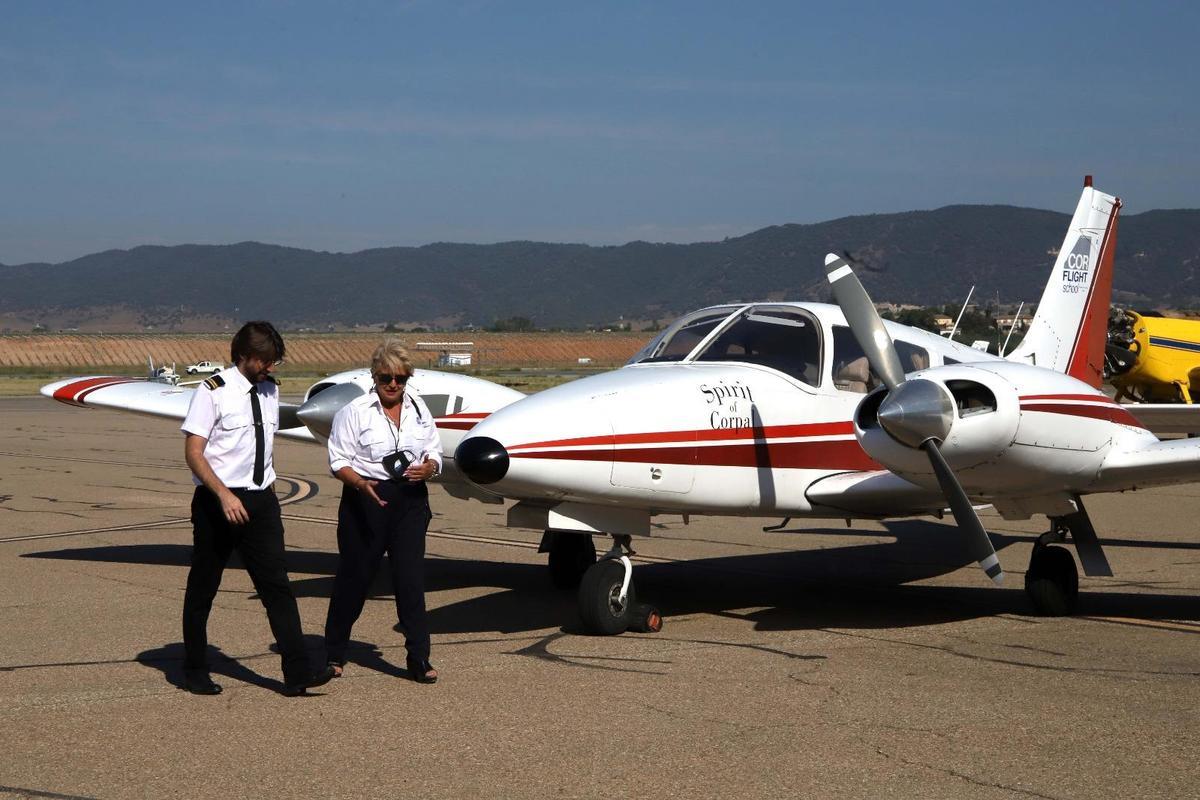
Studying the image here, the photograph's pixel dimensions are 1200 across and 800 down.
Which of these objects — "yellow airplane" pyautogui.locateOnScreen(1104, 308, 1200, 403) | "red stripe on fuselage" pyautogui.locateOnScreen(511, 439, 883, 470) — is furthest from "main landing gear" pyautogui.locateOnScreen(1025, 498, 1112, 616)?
"yellow airplane" pyautogui.locateOnScreen(1104, 308, 1200, 403)

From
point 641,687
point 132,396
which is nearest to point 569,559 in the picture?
point 641,687

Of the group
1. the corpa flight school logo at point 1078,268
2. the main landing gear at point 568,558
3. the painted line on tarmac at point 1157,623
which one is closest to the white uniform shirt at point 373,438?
the main landing gear at point 568,558

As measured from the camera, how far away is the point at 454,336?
149 metres

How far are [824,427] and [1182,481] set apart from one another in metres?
2.74

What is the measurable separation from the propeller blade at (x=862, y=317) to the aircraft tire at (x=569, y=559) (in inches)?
133

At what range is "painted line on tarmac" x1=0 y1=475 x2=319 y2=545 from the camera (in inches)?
586

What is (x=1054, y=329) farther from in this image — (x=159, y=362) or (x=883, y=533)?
(x=159, y=362)

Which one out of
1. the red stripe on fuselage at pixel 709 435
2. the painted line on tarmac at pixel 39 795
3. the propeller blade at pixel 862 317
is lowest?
the painted line on tarmac at pixel 39 795

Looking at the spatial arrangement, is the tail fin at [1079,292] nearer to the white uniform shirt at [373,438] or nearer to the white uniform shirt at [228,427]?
the white uniform shirt at [373,438]

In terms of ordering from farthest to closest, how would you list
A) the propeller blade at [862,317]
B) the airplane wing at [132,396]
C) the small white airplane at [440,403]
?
the airplane wing at [132,396]
the small white airplane at [440,403]
the propeller blade at [862,317]

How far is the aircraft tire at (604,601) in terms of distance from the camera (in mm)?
9102

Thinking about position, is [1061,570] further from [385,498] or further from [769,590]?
[385,498]

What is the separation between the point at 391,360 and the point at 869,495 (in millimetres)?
4180

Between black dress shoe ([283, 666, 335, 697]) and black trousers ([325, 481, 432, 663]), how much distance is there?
33cm
